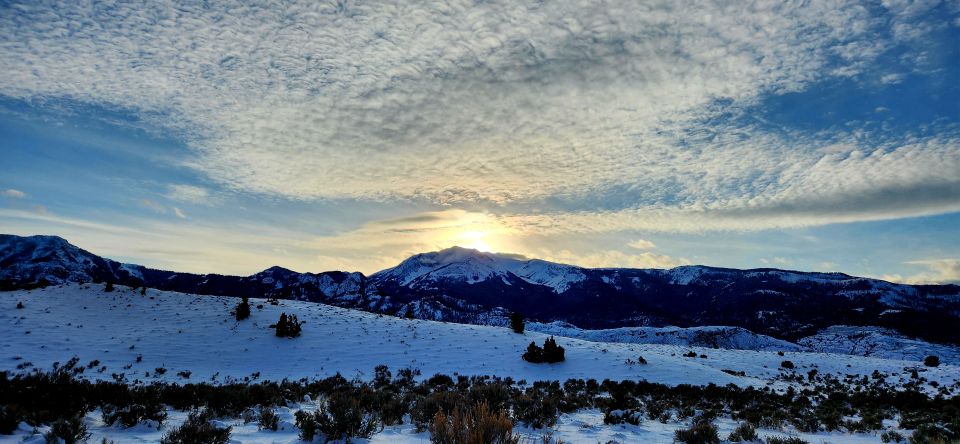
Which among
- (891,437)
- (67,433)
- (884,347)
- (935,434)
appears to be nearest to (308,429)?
(67,433)

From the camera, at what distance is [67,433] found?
267 inches

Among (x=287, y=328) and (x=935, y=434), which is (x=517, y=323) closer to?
(x=287, y=328)

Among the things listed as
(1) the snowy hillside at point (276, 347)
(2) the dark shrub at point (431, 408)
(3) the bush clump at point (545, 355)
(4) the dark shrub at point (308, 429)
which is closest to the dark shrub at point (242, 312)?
(1) the snowy hillside at point (276, 347)

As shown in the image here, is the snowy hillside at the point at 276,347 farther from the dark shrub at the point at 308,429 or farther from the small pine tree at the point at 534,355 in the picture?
the dark shrub at the point at 308,429

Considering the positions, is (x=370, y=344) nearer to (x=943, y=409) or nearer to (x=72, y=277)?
(x=943, y=409)

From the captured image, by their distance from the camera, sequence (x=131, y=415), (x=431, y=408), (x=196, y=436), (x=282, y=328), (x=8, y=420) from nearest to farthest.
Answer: (x=8, y=420) < (x=196, y=436) < (x=131, y=415) < (x=431, y=408) < (x=282, y=328)

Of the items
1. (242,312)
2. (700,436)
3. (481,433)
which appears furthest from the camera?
(242,312)

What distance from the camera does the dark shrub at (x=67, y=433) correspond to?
6.64 metres

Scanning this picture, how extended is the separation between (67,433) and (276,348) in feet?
84.3

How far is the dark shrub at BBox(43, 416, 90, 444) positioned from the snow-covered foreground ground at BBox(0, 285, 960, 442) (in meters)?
18.1

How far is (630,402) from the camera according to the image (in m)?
15.5

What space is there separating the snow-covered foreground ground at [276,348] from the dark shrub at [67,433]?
18.1 meters

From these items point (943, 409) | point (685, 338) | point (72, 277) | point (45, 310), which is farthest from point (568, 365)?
point (72, 277)

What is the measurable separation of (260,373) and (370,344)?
874 centimetres
